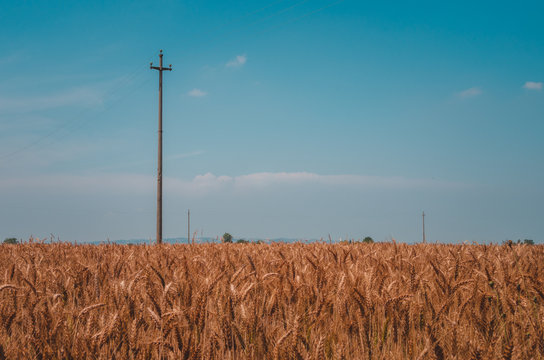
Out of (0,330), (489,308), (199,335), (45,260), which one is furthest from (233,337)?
(45,260)

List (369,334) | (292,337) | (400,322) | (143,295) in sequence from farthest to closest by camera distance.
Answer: (143,295), (400,322), (369,334), (292,337)

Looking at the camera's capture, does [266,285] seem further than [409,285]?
Yes

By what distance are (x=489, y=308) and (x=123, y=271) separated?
10.6 ft

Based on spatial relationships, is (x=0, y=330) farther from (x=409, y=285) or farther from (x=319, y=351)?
(x=409, y=285)

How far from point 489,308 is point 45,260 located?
4.96 metres

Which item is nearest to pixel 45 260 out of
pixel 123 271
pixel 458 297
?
pixel 123 271

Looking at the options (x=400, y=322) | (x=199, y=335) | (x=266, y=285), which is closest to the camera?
(x=199, y=335)

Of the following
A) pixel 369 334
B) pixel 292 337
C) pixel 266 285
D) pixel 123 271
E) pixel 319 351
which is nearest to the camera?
pixel 319 351

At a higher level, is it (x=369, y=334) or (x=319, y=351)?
(x=319, y=351)

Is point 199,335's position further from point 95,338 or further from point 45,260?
point 45,260

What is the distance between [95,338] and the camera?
149cm

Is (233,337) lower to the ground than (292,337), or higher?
lower

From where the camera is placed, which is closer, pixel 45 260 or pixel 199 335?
pixel 199 335

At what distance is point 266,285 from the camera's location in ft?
9.18
